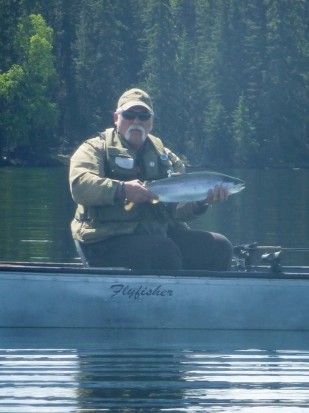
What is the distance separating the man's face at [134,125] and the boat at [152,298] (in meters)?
0.98

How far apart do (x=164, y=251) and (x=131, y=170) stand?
2.14ft

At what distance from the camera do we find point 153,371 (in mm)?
8422

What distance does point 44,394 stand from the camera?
760 centimetres

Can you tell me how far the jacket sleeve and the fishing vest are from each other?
0.08 metres

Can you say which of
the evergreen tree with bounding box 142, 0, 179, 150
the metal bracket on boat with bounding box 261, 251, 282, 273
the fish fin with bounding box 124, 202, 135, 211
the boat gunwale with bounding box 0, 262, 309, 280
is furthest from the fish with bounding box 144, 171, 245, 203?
the evergreen tree with bounding box 142, 0, 179, 150

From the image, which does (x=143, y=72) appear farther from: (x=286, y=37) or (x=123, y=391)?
(x=123, y=391)

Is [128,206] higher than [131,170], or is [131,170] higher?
[131,170]

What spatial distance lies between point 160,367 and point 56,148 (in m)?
69.9

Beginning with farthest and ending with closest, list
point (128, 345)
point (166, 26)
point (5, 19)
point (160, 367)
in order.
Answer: point (166, 26) → point (5, 19) → point (128, 345) → point (160, 367)

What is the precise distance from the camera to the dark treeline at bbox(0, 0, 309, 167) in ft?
247

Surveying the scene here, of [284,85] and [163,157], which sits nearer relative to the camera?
[163,157]

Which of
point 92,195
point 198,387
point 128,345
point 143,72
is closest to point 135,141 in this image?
point 92,195

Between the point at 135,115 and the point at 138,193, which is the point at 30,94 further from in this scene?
the point at 138,193

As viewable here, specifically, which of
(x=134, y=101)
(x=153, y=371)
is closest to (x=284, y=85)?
(x=134, y=101)
